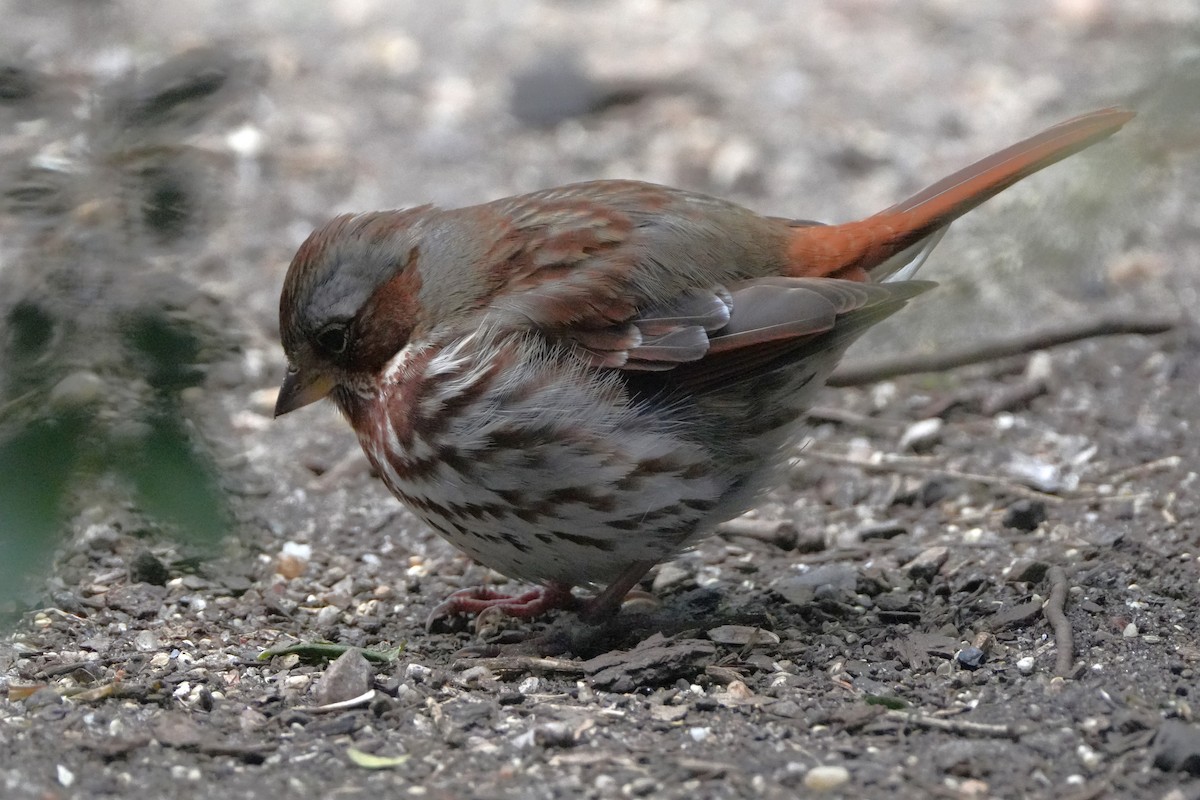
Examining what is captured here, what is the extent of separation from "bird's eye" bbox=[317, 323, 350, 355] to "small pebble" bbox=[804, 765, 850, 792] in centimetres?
218

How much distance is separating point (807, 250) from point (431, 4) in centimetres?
724

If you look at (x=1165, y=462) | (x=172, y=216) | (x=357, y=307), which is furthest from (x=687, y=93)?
(x=172, y=216)

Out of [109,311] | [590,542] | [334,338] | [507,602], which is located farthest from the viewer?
[507,602]

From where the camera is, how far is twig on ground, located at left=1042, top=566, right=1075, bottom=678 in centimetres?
419

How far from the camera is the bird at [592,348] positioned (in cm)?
450

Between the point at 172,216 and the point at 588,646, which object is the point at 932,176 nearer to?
the point at 588,646

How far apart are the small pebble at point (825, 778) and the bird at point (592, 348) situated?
121 centimetres

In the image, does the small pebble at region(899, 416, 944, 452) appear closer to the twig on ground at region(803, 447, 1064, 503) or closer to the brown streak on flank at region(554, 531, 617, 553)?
the twig on ground at region(803, 447, 1064, 503)

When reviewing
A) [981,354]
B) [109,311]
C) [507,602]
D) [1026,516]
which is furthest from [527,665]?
[981,354]

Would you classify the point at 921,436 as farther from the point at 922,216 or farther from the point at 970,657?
the point at 970,657

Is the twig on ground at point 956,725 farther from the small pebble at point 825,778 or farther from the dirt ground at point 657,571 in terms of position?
the small pebble at point 825,778

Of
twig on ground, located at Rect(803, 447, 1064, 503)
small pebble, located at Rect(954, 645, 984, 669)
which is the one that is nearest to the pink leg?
twig on ground, located at Rect(803, 447, 1064, 503)

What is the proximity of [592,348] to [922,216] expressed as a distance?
4.24 feet

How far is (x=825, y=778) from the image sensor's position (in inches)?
140
